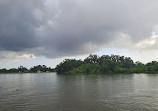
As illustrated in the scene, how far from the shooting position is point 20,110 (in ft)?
87.4

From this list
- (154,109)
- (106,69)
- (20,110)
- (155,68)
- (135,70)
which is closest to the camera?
(154,109)

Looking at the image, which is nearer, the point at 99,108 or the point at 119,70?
the point at 99,108

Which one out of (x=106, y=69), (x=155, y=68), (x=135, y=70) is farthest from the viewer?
(x=106, y=69)

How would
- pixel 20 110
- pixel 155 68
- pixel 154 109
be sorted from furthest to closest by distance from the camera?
pixel 155 68 → pixel 20 110 → pixel 154 109

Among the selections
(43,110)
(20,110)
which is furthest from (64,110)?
(20,110)

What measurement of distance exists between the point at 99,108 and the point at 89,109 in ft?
6.34

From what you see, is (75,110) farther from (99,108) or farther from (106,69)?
(106,69)

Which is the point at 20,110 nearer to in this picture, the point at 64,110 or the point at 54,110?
the point at 54,110

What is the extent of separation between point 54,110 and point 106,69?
586ft

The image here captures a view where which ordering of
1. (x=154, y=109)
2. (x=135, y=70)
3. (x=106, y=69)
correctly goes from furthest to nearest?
(x=106, y=69) < (x=135, y=70) < (x=154, y=109)

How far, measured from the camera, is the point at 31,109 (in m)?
27.0

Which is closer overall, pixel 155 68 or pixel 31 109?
pixel 31 109

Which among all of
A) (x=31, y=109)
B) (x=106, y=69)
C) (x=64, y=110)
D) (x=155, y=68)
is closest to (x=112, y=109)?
(x=64, y=110)

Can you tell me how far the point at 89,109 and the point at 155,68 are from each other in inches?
6516
